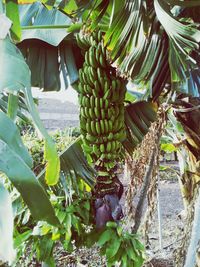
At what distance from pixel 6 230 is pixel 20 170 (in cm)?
4

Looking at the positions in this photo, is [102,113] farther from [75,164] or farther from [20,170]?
[20,170]

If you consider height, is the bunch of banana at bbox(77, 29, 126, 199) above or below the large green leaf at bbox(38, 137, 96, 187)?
above

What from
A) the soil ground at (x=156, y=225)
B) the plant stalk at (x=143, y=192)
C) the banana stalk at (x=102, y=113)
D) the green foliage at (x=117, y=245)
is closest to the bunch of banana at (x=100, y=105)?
the banana stalk at (x=102, y=113)

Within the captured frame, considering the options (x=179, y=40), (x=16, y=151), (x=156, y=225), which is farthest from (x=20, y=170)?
(x=156, y=225)

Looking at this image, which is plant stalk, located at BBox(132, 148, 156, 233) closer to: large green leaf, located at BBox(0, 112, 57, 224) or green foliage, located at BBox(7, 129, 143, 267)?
green foliage, located at BBox(7, 129, 143, 267)

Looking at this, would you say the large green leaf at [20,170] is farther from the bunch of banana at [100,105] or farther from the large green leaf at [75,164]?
the large green leaf at [75,164]

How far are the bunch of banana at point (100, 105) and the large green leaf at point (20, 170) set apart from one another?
2.80ft

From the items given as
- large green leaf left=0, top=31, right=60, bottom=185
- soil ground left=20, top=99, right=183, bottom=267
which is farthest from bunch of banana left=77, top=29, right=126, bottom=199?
soil ground left=20, top=99, right=183, bottom=267

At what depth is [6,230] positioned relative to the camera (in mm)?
239

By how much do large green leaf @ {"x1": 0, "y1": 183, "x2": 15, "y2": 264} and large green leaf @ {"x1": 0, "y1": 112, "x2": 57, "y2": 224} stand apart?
0.02m

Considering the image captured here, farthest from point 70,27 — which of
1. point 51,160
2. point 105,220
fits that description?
point 51,160

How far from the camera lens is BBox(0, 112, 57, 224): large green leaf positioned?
249 millimetres

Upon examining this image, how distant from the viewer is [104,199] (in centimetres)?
120

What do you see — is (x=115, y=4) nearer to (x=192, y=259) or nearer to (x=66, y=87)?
(x=66, y=87)
